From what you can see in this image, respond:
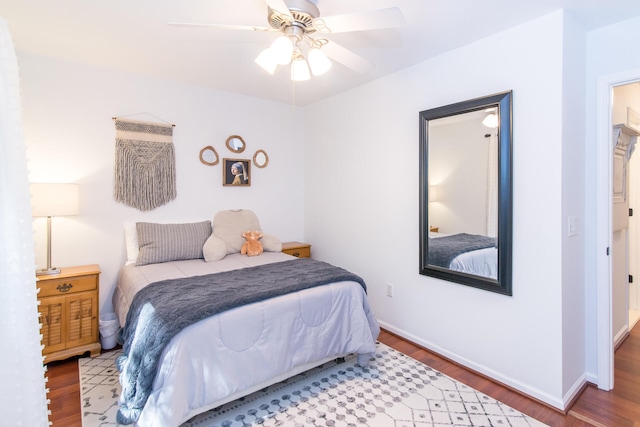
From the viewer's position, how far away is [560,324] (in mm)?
2057

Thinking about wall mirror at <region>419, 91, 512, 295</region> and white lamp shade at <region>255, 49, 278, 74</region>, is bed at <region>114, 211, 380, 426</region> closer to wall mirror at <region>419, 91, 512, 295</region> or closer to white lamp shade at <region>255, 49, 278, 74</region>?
wall mirror at <region>419, 91, 512, 295</region>

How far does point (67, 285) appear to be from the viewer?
259 cm

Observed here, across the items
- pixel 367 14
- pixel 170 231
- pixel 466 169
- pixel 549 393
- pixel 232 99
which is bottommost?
pixel 549 393

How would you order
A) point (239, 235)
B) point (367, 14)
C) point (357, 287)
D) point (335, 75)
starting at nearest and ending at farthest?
point (367, 14), point (357, 287), point (335, 75), point (239, 235)

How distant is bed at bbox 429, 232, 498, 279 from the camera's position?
2.38 m

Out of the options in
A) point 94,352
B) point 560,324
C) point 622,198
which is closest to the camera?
point 560,324

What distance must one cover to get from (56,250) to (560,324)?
12.7ft

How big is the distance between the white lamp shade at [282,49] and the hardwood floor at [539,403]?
2398 mm

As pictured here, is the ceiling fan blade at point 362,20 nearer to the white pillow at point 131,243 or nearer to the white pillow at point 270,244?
the white pillow at point 270,244

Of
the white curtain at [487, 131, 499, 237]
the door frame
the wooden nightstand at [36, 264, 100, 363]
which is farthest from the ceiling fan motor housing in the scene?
the wooden nightstand at [36, 264, 100, 363]

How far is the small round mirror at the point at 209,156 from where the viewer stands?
3574mm

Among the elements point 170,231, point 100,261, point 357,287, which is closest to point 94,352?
point 100,261

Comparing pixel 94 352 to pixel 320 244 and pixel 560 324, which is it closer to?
pixel 320 244

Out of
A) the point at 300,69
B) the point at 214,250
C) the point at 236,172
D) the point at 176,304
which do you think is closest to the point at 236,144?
the point at 236,172
